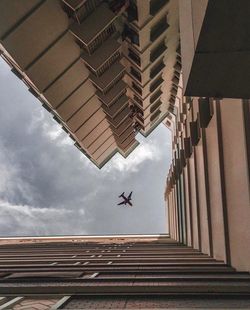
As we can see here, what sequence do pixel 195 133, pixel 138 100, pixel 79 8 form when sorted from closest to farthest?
pixel 79 8, pixel 195 133, pixel 138 100

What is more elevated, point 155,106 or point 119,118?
point 155,106

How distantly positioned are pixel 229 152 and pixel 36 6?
733cm

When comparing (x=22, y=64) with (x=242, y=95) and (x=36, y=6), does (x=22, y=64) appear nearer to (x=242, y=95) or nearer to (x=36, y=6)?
(x=36, y=6)

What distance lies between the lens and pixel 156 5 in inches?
684

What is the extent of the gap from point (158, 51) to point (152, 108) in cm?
911

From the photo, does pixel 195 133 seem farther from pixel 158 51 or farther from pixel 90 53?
pixel 158 51

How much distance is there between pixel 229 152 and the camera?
32.3ft

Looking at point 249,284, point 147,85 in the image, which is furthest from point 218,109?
point 147,85

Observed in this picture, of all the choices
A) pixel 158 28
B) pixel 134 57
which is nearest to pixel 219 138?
pixel 158 28

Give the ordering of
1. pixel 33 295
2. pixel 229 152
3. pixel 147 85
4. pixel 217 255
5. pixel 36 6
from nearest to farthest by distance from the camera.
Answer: pixel 33 295 < pixel 229 152 < pixel 217 255 < pixel 36 6 < pixel 147 85

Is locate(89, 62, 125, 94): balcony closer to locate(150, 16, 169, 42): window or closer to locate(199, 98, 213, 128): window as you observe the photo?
locate(150, 16, 169, 42): window

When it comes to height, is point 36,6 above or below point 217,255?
above

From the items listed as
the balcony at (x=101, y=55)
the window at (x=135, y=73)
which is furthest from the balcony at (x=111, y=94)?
the balcony at (x=101, y=55)

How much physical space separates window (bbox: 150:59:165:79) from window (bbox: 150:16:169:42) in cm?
340
